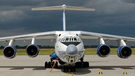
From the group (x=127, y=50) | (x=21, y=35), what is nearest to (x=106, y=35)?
(x=127, y=50)

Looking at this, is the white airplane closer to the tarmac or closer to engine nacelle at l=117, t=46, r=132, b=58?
engine nacelle at l=117, t=46, r=132, b=58

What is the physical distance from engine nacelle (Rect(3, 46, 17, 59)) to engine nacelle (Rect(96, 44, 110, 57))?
6563 millimetres

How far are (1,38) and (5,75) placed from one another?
540 cm

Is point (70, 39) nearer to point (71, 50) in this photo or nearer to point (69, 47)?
point (69, 47)

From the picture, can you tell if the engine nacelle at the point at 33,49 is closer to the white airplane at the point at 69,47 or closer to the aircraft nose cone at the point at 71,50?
the white airplane at the point at 69,47

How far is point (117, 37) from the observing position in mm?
15625

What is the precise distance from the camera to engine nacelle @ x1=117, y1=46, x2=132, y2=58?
14.3m

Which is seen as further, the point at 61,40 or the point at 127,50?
the point at 127,50

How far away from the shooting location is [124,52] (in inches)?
573

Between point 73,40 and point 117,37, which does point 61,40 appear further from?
point 117,37

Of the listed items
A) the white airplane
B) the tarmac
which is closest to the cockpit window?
the white airplane

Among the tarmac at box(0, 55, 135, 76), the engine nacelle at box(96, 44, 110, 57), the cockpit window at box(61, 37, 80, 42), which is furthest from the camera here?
the engine nacelle at box(96, 44, 110, 57)

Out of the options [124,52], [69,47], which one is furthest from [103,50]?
[69,47]

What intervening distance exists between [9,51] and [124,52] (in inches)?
366
